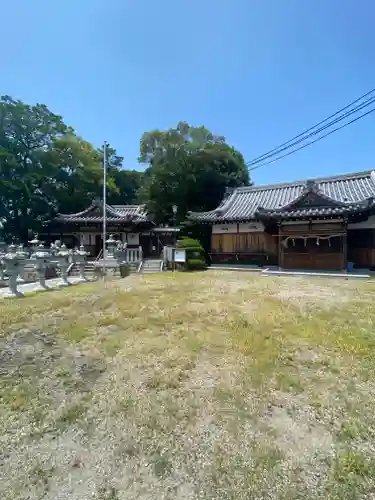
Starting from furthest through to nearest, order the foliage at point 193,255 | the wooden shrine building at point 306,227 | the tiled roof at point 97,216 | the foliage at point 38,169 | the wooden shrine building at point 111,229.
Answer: the foliage at point 38,169, the wooden shrine building at point 111,229, the tiled roof at point 97,216, the foliage at point 193,255, the wooden shrine building at point 306,227

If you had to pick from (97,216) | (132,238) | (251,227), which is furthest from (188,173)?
(97,216)

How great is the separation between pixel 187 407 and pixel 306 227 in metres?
15.0

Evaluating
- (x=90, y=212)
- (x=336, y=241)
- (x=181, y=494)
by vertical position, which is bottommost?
(x=181, y=494)

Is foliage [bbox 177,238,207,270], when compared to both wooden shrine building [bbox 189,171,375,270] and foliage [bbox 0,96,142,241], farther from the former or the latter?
foliage [bbox 0,96,142,241]

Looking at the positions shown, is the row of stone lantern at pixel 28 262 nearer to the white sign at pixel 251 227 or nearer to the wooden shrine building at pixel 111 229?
the wooden shrine building at pixel 111 229

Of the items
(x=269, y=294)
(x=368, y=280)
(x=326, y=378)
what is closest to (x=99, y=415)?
(x=326, y=378)

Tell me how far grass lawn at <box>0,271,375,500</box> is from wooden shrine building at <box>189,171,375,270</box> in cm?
1055

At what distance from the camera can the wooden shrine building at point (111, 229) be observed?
75.4 feet

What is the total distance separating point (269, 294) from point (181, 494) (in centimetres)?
673

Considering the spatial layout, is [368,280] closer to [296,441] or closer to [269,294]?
[269,294]

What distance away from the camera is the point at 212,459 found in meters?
2.37

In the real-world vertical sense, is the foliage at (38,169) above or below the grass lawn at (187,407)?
above

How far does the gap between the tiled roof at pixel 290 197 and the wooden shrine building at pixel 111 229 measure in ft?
17.4

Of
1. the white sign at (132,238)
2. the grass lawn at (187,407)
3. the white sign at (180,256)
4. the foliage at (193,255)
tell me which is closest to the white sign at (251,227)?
the foliage at (193,255)
